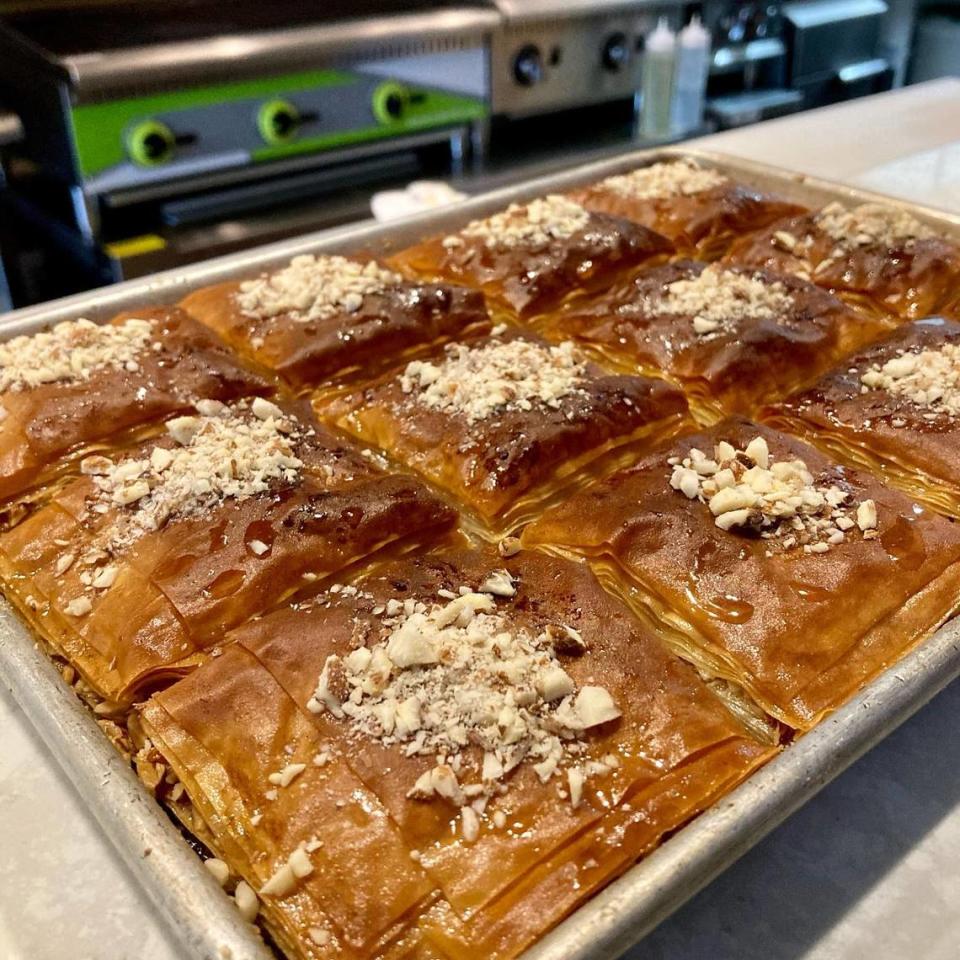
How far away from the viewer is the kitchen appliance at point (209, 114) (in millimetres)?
3385

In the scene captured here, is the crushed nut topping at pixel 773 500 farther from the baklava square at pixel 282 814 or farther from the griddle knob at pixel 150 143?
the griddle knob at pixel 150 143

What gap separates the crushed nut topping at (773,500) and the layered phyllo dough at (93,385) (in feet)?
2.94

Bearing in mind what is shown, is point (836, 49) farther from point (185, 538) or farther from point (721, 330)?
point (185, 538)

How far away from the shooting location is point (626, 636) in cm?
123

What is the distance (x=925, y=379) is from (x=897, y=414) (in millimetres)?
110

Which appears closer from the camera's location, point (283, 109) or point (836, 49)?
point (283, 109)

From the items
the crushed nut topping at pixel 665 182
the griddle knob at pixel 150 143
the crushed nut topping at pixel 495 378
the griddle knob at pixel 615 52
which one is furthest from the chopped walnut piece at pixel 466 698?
the griddle knob at pixel 615 52

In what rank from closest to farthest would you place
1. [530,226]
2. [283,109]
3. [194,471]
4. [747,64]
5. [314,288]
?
[194,471] → [314,288] → [530,226] → [283,109] → [747,64]

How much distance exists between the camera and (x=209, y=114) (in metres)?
3.62

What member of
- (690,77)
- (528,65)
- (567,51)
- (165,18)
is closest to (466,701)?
(165,18)

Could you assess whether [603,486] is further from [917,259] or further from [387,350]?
[917,259]

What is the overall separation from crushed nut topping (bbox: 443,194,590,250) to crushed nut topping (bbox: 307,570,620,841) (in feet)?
4.60

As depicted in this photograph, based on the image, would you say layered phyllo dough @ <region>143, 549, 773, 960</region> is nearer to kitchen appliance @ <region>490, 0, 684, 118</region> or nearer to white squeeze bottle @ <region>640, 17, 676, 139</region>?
kitchen appliance @ <region>490, 0, 684, 118</region>

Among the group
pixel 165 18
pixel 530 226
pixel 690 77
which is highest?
pixel 165 18
